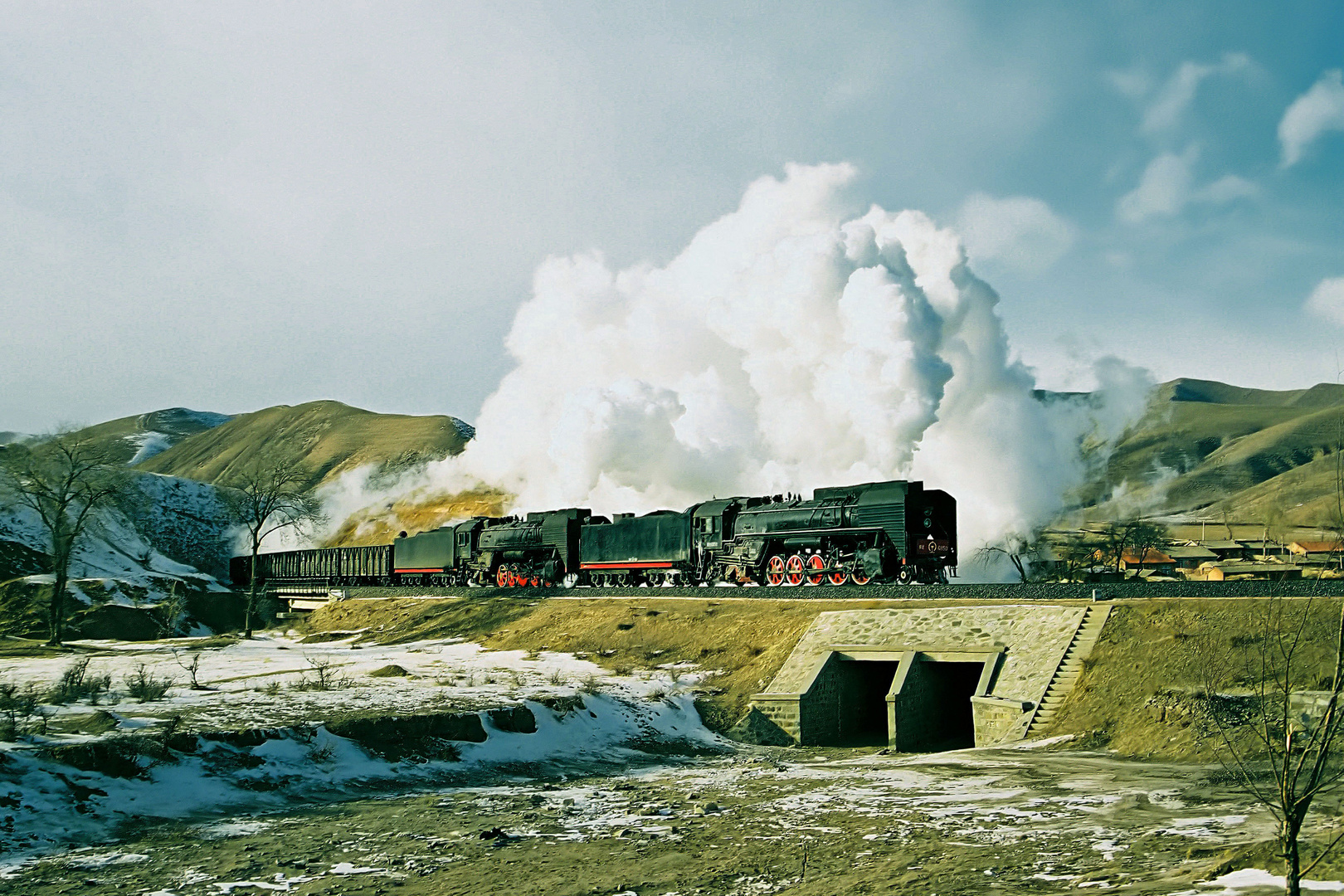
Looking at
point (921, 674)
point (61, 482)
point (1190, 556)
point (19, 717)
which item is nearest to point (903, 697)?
point (921, 674)

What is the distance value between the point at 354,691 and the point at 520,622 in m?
17.3

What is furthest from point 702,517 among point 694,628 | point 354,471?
point 354,471

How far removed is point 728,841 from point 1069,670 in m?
14.8

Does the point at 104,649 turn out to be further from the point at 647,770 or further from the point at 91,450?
the point at 647,770

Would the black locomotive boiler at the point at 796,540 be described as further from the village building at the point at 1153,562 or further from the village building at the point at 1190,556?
the village building at the point at 1190,556

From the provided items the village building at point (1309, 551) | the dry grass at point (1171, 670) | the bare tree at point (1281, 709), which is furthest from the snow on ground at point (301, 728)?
the village building at point (1309, 551)

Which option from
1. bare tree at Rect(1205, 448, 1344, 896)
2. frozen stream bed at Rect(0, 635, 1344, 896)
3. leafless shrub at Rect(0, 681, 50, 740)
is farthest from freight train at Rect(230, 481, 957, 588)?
leafless shrub at Rect(0, 681, 50, 740)

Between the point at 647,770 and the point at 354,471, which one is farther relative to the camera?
the point at 354,471

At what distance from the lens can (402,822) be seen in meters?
15.9

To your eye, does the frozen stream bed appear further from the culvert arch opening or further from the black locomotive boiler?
the black locomotive boiler

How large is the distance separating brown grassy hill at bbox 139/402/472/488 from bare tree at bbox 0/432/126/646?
8695 cm

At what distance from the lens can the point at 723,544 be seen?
40.7m

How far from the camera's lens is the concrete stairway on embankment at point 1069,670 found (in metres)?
24.3

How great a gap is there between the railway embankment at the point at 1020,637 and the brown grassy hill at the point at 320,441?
98.2m
